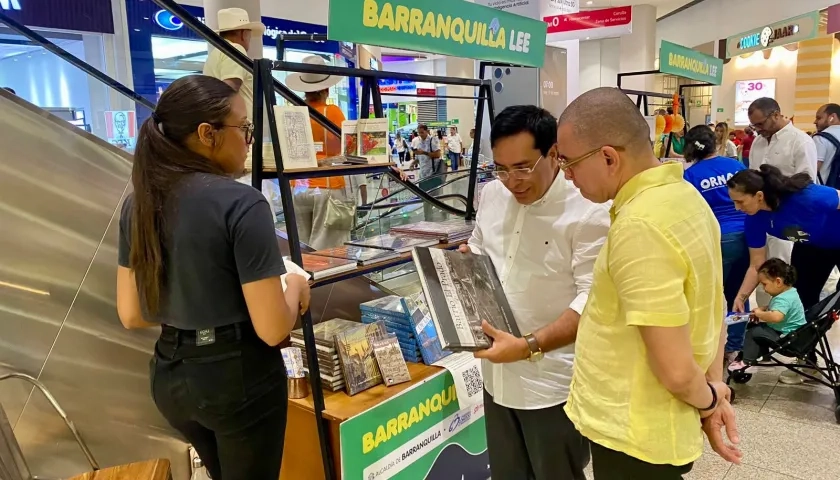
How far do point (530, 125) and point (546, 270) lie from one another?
1.40ft

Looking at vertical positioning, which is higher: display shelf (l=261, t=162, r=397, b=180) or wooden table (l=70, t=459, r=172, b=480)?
display shelf (l=261, t=162, r=397, b=180)

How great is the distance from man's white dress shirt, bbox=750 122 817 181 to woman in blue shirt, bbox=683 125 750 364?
1.04 metres

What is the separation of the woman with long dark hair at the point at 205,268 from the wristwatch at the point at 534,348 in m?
0.65

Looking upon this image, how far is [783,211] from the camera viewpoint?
143 inches

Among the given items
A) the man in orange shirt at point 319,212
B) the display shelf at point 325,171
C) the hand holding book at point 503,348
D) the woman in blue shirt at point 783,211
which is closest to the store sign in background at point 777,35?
the woman in blue shirt at point 783,211

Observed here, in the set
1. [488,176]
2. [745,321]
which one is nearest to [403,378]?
[745,321]

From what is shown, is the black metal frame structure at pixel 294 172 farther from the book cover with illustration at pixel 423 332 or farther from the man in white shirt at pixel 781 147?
the man in white shirt at pixel 781 147

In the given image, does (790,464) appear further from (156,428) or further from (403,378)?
(156,428)

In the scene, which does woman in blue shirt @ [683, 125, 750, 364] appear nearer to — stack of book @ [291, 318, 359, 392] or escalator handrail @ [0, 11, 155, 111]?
stack of book @ [291, 318, 359, 392]

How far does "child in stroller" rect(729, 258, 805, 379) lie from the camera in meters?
3.48

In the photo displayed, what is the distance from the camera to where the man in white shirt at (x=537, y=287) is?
5.35 ft

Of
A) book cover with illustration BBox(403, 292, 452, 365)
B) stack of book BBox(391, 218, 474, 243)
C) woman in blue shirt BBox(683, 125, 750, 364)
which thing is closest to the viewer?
book cover with illustration BBox(403, 292, 452, 365)

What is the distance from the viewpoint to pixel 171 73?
8469mm

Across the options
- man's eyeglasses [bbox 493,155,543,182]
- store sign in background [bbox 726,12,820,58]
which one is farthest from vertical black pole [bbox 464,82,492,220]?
store sign in background [bbox 726,12,820,58]
